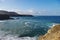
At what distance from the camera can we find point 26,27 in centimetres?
627

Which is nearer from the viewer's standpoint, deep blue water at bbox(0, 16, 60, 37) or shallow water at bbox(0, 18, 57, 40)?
shallow water at bbox(0, 18, 57, 40)

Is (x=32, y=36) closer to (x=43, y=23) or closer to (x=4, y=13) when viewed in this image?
(x=43, y=23)

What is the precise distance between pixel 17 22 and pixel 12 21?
0.93 feet

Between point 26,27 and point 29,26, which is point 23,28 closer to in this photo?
point 26,27

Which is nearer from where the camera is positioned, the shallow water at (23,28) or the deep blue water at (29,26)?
the shallow water at (23,28)

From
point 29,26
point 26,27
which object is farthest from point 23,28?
point 29,26

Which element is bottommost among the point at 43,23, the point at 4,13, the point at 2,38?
the point at 2,38

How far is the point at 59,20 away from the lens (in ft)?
20.8

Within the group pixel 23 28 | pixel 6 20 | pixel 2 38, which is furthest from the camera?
pixel 6 20

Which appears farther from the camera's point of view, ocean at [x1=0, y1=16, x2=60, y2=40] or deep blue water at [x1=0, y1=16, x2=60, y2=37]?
deep blue water at [x1=0, y1=16, x2=60, y2=37]

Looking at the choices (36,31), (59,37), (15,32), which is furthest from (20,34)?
(59,37)

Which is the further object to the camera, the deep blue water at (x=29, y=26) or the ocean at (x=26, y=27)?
the deep blue water at (x=29, y=26)

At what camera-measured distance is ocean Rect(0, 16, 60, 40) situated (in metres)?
5.69

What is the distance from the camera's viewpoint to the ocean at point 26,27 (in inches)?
224
